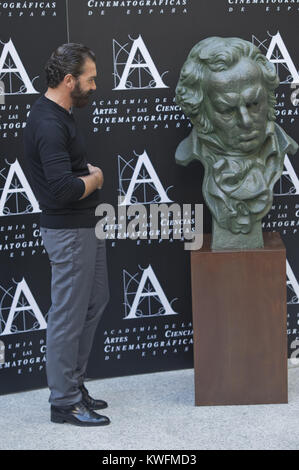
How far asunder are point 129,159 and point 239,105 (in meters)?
0.76

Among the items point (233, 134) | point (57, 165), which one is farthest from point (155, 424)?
point (233, 134)

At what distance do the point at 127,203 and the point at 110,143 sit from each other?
32 cm

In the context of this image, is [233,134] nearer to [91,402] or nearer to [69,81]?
[69,81]

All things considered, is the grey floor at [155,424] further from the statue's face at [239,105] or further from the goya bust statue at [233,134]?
the statue's face at [239,105]

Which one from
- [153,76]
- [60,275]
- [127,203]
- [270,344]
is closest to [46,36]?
[153,76]

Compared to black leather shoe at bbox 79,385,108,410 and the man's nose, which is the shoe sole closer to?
black leather shoe at bbox 79,385,108,410

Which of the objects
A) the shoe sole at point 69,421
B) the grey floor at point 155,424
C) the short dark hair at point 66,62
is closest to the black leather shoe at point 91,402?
the grey floor at point 155,424

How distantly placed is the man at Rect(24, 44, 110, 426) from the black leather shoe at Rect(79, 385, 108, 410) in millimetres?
123

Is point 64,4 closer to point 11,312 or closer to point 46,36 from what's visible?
point 46,36

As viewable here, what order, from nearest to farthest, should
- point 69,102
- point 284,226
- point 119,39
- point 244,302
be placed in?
point 69,102 → point 244,302 → point 119,39 → point 284,226

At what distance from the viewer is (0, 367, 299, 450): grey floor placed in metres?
3.36

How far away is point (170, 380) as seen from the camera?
165 inches

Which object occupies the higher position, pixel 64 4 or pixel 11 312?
pixel 64 4

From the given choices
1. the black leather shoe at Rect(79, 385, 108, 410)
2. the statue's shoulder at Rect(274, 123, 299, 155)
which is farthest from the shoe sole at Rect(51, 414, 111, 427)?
the statue's shoulder at Rect(274, 123, 299, 155)
